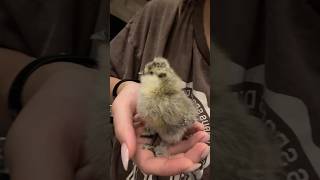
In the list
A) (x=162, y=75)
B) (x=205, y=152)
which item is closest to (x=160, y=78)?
(x=162, y=75)

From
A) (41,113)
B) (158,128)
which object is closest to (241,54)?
(158,128)

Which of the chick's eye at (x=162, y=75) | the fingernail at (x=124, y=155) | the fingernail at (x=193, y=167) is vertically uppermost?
the chick's eye at (x=162, y=75)

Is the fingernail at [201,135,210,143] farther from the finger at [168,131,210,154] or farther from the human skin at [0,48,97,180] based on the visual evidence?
the human skin at [0,48,97,180]

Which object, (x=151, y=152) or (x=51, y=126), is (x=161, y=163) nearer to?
(x=151, y=152)

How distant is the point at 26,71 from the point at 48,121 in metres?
0.06

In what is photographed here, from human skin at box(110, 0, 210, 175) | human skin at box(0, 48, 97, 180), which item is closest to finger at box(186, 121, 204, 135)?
human skin at box(110, 0, 210, 175)

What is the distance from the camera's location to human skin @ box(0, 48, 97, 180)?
52 cm

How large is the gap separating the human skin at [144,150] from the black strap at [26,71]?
0.05 m

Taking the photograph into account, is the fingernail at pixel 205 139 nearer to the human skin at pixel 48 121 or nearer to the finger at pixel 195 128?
the finger at pixel 195 128

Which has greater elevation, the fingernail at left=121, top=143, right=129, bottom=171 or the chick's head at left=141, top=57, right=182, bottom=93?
the chick's head at left=141, top=57, right=182, bottom=93

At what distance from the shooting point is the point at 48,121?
0.53 m

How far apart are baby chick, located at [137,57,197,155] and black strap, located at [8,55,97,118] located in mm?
64

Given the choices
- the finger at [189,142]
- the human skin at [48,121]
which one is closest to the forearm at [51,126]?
the human skin at [48,121]

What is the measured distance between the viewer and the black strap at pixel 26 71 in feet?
1.73
